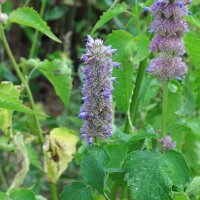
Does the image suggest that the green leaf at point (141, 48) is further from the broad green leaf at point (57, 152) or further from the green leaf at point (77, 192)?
the broad green leaf at point (57, 152)

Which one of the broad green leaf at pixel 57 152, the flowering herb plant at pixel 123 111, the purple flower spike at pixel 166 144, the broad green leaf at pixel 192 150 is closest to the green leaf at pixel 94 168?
the flowering herb plant at pixel 123 111

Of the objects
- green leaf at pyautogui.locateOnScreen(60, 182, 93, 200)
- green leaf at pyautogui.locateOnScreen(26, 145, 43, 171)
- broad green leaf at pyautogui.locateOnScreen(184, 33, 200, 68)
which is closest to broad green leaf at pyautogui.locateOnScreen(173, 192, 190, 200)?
green leaf at pyautogui.locateOnScreen(60, 182, 93, 200)

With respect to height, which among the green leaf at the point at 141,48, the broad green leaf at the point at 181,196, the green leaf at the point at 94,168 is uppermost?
the green leaf at the point at 141,48

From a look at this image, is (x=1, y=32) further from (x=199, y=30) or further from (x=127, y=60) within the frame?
(x=199, y=30)

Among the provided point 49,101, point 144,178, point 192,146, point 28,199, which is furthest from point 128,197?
point 49,101

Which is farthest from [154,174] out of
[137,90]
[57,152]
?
[57,152]

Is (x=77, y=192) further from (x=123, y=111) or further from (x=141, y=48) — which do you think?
(x=141, y=48)
